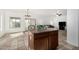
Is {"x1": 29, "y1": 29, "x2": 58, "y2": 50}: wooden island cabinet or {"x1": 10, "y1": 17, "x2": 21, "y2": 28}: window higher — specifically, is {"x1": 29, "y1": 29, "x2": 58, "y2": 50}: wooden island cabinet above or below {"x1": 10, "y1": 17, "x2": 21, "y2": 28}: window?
below

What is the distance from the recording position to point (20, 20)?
52.9 inches

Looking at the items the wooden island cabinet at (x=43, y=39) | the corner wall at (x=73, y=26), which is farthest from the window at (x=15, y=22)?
the corner wall at (x=73, y=26)

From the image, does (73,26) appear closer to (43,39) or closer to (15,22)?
(43,39)

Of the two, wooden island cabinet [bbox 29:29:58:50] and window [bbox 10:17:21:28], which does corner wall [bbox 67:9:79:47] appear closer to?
wooden island cabinet [bbox 29:29:58:50]

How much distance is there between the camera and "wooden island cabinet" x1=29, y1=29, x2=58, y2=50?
4.46ft

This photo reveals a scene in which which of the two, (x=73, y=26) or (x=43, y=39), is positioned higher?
(x=73, y=26)

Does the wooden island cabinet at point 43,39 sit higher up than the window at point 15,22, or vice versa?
the window at point 15,22

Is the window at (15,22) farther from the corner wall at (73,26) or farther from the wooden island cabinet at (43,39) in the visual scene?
the corner wall at (73,26)

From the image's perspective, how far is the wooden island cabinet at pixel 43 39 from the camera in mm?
1359

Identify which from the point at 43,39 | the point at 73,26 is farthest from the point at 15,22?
the point at 73,26

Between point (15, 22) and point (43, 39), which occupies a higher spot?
point (15, 22)

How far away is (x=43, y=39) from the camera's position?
1396 mm

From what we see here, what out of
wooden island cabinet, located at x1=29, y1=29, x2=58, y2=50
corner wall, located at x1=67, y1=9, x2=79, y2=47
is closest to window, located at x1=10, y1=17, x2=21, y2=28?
wooden island cabinet, located at x1=29, y1=29, x2=58, y2=50
